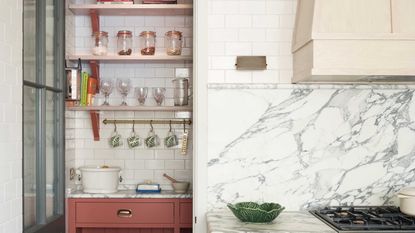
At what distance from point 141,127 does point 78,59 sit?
0.79 m

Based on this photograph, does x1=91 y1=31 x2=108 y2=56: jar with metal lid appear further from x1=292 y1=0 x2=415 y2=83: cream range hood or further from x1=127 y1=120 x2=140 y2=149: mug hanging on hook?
x1=292 y1=0 x2=415 y2=83: cream range hood

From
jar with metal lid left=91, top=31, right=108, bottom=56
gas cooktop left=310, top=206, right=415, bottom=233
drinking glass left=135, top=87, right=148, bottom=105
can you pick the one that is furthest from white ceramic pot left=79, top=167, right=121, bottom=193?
gas cooktop left=310, top=206, right=415, bottom=233

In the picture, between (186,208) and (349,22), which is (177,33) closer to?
(186,208)

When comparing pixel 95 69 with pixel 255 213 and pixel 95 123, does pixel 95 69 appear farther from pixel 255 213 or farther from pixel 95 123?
pixel 255 213

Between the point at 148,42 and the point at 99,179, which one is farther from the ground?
the point at 148,42

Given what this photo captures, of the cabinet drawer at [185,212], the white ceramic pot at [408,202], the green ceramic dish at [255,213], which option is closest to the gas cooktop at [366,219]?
the white ceramic pot at [408,202]

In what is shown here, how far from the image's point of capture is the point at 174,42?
403 centimetres

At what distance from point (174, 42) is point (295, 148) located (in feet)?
5.36

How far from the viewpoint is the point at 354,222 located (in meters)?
2.37

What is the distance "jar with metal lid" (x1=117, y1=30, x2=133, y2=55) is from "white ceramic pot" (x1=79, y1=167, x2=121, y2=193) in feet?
3.10

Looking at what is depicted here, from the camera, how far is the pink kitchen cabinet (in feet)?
12.9

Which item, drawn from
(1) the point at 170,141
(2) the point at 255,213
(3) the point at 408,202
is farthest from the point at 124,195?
(3) the point at 408,202

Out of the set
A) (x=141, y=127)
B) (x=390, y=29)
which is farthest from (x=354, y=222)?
(x=141, y=127)
